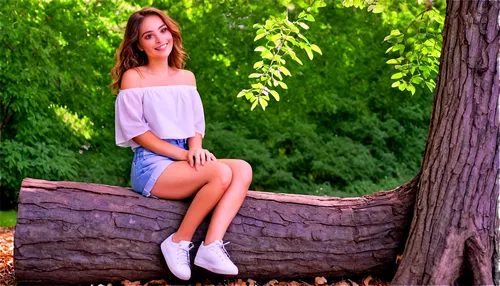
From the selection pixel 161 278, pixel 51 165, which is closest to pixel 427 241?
pixel 161 278

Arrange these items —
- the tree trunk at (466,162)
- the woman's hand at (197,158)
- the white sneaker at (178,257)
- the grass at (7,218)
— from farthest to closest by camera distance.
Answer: the grass at (7,218) < the woman's hand at (197,158) < the white sneaker at (178,257) < the tree trunk at (466,162)

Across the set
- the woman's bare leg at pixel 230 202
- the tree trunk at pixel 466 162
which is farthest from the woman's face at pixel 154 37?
the tree trunk at pixel 466 162

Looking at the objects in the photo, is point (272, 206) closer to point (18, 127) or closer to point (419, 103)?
point (18, 127)

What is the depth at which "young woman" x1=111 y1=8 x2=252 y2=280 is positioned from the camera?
357 centimetres

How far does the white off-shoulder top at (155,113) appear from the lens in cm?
374

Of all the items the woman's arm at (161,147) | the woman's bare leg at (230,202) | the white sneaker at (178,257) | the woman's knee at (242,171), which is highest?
the woman's arm at (161,147)

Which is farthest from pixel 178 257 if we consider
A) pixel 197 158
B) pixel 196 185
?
pixel 197 158

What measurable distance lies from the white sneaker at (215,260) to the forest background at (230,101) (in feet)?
11.8

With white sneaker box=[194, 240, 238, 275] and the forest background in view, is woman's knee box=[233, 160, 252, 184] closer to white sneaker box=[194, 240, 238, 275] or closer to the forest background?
white sneaker box=[194, 240, 238, 275]

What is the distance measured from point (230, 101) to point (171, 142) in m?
4.10

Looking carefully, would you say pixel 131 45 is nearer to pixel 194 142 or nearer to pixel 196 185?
pixel 194 142

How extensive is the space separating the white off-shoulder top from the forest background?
3178mm

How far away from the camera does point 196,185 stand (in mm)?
3637

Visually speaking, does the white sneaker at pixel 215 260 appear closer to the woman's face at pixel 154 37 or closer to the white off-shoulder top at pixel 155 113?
the white off-shoulder top at pixel 155 113
